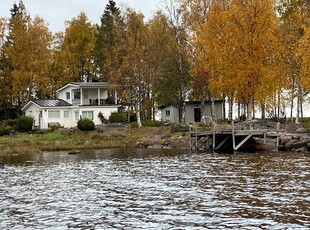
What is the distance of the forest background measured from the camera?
1816 inches

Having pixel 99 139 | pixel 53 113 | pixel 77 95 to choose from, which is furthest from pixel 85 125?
pixel 77 95

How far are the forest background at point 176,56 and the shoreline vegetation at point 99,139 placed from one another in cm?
446

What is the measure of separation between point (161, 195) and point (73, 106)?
48572mm

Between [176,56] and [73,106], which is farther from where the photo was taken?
[73,106]

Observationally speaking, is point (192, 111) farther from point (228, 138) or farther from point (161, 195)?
point (161, 195)

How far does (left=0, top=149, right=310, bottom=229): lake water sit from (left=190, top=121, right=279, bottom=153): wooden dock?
23.1 feet

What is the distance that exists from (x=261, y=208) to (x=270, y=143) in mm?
25894

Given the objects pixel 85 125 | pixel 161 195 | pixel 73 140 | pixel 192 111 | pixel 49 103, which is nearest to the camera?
pixel 161 195

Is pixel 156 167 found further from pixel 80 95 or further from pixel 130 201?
pixel 80 95

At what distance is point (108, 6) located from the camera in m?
77.9

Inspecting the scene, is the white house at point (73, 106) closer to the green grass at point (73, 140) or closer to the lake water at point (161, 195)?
the green grass at point (73, 140)

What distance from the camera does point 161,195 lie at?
19.8 meters

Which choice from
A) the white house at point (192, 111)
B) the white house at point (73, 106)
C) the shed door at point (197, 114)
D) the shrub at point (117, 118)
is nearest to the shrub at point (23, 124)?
the white house at point (73, 106)

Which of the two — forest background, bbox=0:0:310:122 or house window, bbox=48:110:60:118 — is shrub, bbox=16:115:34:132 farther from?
forest background, bbox=0:0:310:122
